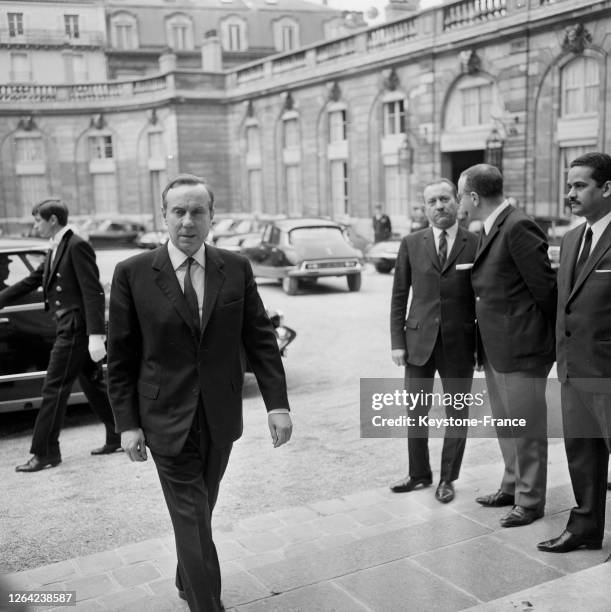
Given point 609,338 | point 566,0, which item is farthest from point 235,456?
point 566,0

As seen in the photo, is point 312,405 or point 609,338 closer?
point 609,338

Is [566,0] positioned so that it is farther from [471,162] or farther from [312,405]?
[312,405]

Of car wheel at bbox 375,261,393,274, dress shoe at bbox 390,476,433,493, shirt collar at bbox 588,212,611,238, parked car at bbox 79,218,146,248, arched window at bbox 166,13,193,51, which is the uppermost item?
arched window at bbox 166,13,193,51

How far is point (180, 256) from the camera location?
11.8ft

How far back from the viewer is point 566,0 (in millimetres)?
21219

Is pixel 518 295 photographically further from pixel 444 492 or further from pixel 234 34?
pixel 234 34

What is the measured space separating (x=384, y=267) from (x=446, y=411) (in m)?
16.3

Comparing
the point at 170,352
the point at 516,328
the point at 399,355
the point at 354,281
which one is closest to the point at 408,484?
the point at 399,355

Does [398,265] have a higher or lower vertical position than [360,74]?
lower

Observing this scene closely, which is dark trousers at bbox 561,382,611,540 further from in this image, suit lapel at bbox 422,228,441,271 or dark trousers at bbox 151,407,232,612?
dark trousers at bbox 151,407,232,612

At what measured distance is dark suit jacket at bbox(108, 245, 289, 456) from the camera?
11.5ft

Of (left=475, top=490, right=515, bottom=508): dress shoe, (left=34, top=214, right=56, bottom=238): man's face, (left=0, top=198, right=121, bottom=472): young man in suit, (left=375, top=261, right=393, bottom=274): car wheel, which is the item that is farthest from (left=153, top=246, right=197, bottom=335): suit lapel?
(left=375, top=261, right=393, bottom=274): car wheel

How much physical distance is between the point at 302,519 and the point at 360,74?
1052 inches

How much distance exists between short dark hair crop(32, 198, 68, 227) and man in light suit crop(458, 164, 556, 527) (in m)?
3.07
